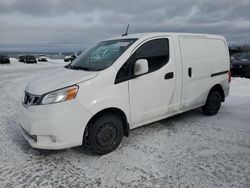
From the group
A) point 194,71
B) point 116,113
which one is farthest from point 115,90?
point 194,71

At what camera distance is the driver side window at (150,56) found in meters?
3.63

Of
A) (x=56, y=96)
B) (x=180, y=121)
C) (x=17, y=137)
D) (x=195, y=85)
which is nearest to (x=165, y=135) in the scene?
(x=180, y=121)

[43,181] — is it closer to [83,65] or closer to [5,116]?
[83,65]

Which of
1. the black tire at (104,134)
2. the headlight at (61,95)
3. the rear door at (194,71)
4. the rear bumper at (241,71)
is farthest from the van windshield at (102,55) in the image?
the rear bumper at (241,71)

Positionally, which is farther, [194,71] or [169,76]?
[194,71]

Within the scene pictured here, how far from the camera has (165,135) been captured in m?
4.27

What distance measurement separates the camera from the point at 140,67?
12.0 feet

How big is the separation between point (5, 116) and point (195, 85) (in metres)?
4.28

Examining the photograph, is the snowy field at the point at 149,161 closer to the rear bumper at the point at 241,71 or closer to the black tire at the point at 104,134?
the black tire at the point at 104,134

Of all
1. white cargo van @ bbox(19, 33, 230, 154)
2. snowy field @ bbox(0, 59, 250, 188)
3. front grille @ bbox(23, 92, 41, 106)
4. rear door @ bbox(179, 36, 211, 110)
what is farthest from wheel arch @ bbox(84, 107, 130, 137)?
rear door @ bbox(179, 36, 211, 110)

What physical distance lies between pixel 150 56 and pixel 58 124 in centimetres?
190

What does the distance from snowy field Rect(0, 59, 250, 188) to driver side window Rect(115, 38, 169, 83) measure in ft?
3.87

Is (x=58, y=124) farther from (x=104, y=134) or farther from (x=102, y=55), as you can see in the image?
(x=102, y=55)

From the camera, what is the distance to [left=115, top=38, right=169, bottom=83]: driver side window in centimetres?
363
